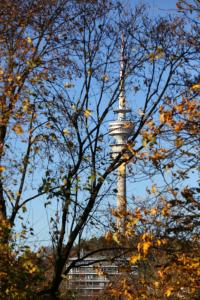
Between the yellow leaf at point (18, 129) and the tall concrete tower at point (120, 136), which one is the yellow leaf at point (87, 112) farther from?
the yellow leaf at point (18, 129)

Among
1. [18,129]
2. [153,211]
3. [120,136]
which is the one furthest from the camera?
[120,136]

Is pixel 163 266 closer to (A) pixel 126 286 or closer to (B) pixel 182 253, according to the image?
(B) pixel 182 253

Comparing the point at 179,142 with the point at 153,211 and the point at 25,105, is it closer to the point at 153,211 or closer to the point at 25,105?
the point at 153,211

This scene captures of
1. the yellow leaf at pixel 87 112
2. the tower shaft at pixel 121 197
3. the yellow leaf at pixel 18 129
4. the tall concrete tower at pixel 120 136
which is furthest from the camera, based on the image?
the yellow leaf at pixel 87 112

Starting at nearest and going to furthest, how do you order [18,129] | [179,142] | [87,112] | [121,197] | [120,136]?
1. [179,142]
2. [18,129]
3. [87,112]
4. [121,197]
5. [120,136]

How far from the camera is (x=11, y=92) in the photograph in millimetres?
8633

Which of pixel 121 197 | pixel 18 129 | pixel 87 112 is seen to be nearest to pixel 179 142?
pixel 18 129

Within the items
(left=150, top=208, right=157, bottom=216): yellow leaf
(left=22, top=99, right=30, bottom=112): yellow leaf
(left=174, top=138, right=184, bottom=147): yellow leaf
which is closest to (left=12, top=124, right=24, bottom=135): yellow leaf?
(left=22, top=99, right=30, bottom=112): yellow leaf

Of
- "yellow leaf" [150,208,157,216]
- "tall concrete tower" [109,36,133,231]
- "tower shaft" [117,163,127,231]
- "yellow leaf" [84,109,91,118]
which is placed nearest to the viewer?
"yellow leaf" [150,208,157,216]

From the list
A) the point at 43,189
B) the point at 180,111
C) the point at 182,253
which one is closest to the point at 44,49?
the point at 43,189

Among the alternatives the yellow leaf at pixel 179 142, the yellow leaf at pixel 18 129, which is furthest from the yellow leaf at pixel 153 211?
the yellow leaf at pixel 18 129

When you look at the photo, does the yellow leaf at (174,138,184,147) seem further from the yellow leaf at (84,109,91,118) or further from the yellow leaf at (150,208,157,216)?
the yellow leaf at (84,109,91,118)

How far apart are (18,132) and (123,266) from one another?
2642 mm

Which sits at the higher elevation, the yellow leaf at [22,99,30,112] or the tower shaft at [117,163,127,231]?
the yellow leaf at [22,99,30,112]
